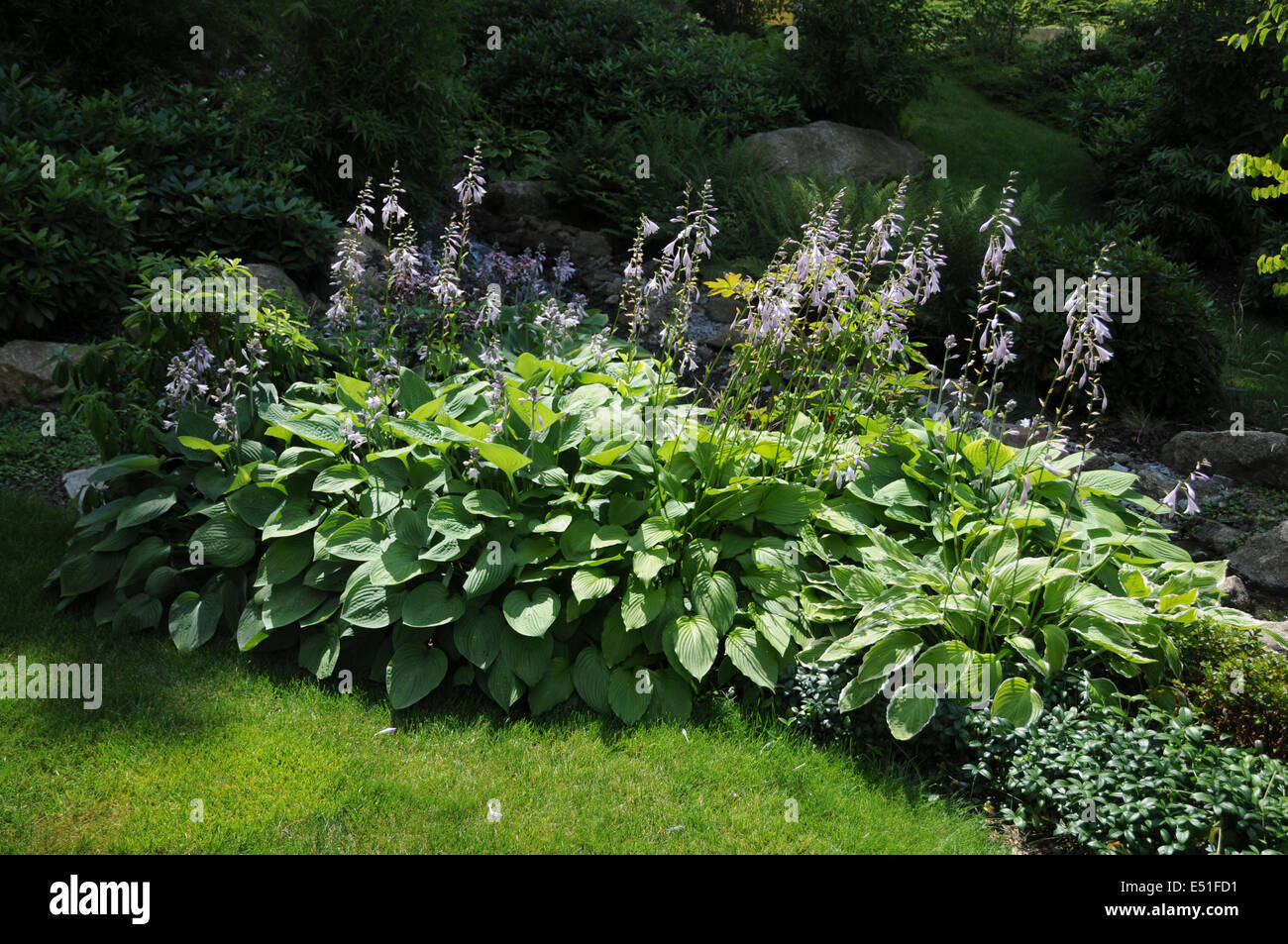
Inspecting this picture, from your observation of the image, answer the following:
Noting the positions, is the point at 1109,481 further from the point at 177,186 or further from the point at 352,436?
the point at 177,186

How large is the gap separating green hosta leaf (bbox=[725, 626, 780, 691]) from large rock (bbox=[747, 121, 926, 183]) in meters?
7.31

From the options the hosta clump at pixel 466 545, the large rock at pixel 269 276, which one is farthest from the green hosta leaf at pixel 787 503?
the large rock at pixel 269 276

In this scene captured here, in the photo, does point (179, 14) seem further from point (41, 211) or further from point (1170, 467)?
point (1170, 467)

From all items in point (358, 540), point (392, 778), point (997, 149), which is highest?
point (997, 149)

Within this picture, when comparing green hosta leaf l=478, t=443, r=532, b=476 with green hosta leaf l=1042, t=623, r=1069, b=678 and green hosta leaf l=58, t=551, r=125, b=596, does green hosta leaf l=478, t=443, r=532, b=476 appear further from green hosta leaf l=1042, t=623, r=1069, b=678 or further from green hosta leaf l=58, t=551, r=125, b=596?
green hosta leaf l=1042, t=623, r=1069, b=678

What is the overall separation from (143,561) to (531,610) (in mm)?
1746

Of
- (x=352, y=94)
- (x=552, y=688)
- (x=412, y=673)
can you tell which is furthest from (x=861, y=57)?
(x=412, y=673)

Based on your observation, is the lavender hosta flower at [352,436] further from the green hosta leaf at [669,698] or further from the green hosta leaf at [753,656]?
the green hosta leaf at [753,656]

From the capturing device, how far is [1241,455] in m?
5.94

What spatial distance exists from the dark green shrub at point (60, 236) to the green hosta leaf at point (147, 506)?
249cm

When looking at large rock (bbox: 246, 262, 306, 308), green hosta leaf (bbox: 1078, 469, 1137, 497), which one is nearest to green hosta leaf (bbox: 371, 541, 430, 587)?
large rock (bbox: 246, 262, 306, 308)

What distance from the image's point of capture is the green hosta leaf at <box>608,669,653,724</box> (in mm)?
3652
